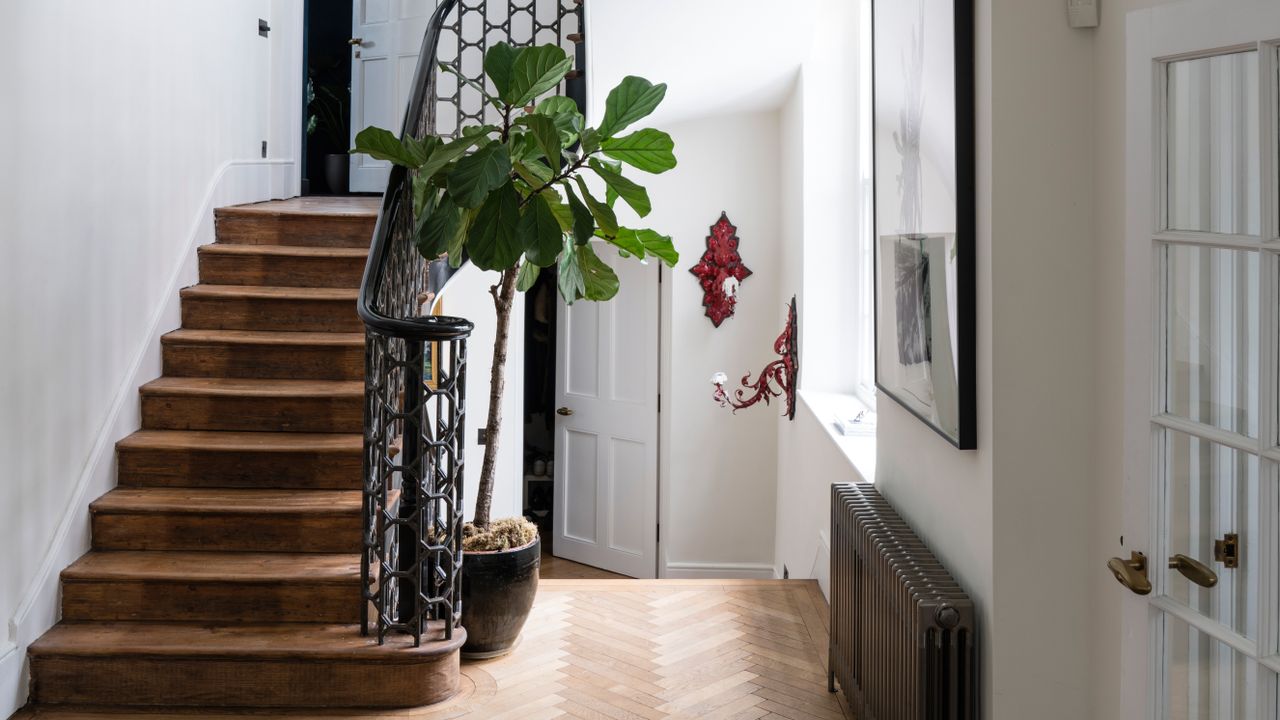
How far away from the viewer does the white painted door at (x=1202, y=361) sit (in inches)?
56.9

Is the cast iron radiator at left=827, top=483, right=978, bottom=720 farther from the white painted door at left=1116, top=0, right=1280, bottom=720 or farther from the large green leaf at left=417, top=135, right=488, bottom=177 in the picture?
the large green leaf at left=417, top=135, right=488, bottom=177

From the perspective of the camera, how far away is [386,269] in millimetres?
3531

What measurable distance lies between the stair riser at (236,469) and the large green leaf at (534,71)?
1.46 metres

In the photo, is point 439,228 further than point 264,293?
No

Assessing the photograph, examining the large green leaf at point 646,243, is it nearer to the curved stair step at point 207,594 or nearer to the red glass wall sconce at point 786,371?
the curved stair step at point 207,594

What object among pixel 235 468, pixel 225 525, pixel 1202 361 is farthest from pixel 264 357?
pixel 1202 361

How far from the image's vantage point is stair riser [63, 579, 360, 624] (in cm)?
339

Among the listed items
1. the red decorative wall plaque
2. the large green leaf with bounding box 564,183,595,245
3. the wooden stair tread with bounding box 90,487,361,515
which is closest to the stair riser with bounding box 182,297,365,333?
the wooden stair tread with bounding box 90,487,361,515

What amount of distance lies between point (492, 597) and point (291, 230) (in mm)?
2339

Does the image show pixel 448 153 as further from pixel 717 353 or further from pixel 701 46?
pixel 717 353

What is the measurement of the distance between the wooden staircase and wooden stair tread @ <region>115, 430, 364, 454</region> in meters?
0.01

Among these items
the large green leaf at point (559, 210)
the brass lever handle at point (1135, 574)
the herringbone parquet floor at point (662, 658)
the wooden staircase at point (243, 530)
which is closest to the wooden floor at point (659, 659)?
the herringbone parquet floor at point (662, 658)

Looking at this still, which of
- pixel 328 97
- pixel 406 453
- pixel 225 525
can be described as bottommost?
pixel 225 525

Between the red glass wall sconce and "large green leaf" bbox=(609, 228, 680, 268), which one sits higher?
"large green leaf" bbox=(609, 228, 680, 268)
